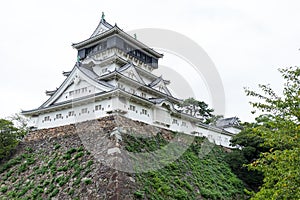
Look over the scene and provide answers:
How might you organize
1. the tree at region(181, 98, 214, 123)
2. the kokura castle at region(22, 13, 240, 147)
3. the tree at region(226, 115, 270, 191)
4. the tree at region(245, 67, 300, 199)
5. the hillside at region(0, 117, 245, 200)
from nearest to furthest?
the tree at region(245, 67, 300, 199), the hillside at region(0, 117, 245, 200), the kokura castle at region(22, 13, 240, 147), the tree at region(226, 115, 270, 191), the tree at region(181, 98, 214, 123)

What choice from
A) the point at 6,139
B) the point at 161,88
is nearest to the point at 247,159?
the point at 161,88

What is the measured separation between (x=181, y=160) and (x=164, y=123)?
11.6 feet

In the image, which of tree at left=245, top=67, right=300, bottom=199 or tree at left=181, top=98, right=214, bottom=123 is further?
tree at left=181, top=98, right=214, bottom=123

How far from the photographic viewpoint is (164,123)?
2214 centimetres

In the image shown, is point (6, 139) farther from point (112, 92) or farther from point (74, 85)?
point (112, 92)

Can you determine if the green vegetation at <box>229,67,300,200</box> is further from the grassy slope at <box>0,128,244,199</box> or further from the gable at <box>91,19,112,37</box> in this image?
the gable at <box>91,19,112,37</box>

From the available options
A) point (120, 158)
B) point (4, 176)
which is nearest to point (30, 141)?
point (4, 176)

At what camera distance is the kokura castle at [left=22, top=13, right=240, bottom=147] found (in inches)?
772

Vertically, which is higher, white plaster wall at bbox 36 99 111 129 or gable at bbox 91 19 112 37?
gable at bbox 91 19 112 37

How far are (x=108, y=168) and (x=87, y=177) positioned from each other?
1.21 m

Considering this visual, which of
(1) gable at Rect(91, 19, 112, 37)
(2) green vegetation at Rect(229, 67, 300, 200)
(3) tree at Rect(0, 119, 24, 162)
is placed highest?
(1) gable at Rect(91, 19, 112, 37)

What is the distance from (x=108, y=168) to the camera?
14.5 metres

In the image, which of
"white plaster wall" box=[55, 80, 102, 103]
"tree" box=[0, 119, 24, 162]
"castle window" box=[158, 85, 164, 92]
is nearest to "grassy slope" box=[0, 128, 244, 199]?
"tree" box=[0, 119, 24, 162]

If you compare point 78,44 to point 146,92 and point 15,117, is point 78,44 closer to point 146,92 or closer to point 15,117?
point 146,92
